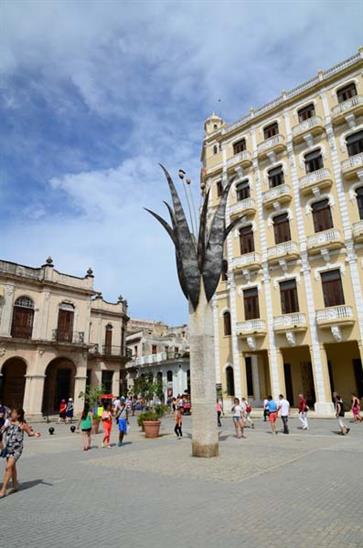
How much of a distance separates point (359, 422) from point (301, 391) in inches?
285

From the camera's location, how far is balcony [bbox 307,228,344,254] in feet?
72.1

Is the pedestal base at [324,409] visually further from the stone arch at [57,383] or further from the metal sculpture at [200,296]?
the stone arch at [57,383]

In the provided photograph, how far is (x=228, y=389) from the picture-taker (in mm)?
26859

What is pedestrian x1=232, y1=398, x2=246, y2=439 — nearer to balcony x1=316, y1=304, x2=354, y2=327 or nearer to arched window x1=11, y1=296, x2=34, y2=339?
balcony x1=316, y1=304, x2=354, y2=327

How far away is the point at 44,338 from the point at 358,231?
23989 mm

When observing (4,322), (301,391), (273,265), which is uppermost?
(273,265)

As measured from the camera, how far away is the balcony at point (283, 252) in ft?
78.1

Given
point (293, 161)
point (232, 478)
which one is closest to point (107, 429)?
point (232, 478)

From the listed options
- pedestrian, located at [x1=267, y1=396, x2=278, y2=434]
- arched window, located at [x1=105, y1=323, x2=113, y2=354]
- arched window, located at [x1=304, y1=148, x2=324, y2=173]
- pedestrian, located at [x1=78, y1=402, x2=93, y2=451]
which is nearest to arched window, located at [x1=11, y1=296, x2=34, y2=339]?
arched window, located at [x1=105, y1=323, x2=113, y2=354]

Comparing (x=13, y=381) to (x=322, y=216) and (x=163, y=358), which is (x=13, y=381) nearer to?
(x=163, y=358)

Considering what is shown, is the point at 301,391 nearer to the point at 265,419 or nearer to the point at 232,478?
the point at 265,419

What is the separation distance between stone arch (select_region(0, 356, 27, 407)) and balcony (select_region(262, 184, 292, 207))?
71.3 ft

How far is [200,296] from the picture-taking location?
38.1ft

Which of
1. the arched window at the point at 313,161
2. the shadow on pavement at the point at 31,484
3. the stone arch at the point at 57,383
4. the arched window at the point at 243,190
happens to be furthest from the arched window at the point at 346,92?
the stone arch at the point at 57,383
